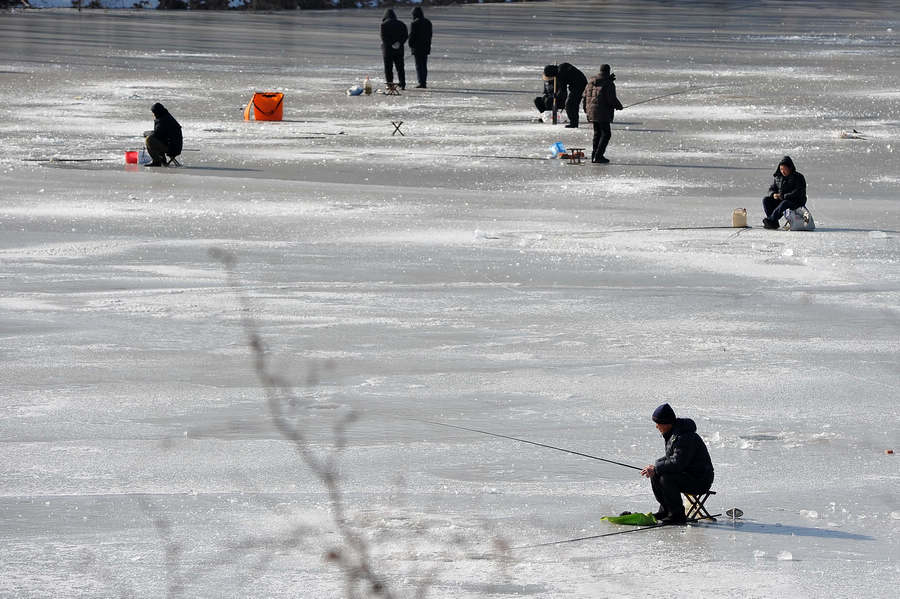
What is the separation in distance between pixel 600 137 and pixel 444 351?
1018 centimetres

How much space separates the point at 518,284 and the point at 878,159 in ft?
31.0

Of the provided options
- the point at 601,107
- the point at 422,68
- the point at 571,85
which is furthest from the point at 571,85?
the point at 422,68

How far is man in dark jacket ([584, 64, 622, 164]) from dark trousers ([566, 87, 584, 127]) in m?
3.42

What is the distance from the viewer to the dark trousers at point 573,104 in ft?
77.6

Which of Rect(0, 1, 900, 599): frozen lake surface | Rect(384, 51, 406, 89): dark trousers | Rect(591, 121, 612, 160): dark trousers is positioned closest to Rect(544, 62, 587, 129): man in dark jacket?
Rect(0, 1, 900, 599): frozen lake surface

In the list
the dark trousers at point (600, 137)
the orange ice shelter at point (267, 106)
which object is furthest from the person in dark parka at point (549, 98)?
the orange ice shelter at point (267, 106)

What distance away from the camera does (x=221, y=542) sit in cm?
680

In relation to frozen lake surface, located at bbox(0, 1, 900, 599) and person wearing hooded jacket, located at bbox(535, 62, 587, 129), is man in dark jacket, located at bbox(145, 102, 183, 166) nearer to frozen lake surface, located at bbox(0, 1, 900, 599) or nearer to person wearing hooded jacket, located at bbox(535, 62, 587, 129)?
frozen lake surface, located at bbox(0, 1, 900, 599)

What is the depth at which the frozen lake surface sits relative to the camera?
6.71 metres

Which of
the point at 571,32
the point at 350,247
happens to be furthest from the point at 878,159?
the point at 571,32

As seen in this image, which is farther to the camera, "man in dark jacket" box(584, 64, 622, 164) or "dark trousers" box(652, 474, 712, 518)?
"man in dark jacket" box(584, 64, 622, 164)

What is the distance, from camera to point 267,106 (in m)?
24.3

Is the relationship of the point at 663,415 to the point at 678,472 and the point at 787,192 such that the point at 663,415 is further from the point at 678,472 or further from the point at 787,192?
the point at 787,192

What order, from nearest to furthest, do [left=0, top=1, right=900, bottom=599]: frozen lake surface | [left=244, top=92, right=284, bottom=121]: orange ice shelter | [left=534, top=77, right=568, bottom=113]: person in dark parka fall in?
[left=0, top=1, right=900, bottom=599]: frozen lake surface < [left=534, top=77, right=568, bottom=113]: person in dark parka < [left=244, top=92, right=284, bottom=121]: orange ice shelter
